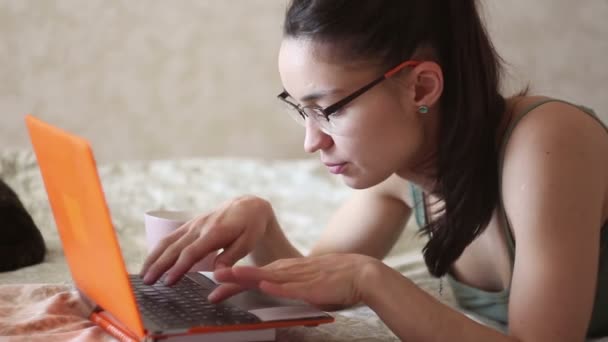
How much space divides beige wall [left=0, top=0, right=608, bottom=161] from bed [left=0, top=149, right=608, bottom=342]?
1.18 ft

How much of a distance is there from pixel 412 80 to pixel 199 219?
0.34 meters

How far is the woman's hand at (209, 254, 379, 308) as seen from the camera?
86 cm

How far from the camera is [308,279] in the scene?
0.88 metres

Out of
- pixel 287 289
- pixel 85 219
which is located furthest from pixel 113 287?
pixel 287 289

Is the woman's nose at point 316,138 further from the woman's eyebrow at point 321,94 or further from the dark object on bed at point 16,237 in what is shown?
the dark object on bed at point 16,237

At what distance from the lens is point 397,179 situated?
1.36 meters

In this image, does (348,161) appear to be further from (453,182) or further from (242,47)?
(242,47)

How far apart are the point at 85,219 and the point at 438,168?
48 centimetres

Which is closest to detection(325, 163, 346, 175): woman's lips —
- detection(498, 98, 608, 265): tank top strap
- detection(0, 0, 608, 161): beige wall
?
detection(498, 98, 608, 265): tank top strap

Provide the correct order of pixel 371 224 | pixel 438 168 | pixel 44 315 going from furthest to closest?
pixel 371 224, pixel 438 168, pixel 44 315

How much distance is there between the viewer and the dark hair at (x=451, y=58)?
3.26 ft

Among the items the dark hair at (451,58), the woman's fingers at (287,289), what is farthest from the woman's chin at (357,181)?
the woman's fingers at (287,289)

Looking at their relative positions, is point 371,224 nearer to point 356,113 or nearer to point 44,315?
point 356,113

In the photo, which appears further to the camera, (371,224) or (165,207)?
(165,207)
